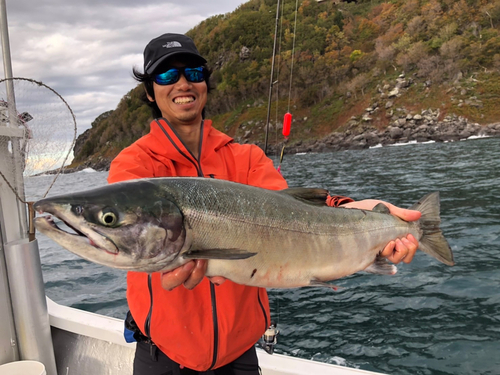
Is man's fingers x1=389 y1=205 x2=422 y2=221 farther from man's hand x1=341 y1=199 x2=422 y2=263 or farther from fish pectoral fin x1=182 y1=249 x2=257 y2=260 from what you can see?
fish pectoral fin x1=182 y1=249 x2=257 y2=260

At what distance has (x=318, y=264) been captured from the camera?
2.37 meters

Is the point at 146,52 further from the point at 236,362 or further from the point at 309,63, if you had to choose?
the point at 309,63

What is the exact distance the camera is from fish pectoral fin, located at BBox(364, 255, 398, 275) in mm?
2797

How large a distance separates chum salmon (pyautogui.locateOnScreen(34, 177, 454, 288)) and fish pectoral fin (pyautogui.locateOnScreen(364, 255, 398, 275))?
2.9 inches

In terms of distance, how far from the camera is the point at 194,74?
8.79 feet

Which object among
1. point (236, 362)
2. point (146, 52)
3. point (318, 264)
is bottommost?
point (236, 362)

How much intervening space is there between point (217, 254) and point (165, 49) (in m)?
1.50

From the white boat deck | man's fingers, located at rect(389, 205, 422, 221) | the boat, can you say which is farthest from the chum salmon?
the white boat deck

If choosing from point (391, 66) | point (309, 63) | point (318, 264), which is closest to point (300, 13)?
point (309, 63)

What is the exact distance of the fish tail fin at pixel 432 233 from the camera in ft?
9.75

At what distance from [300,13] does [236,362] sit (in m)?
103

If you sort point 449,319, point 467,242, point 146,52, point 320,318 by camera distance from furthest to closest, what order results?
point 467,242
point 320,318
point 449,319
point 146,52

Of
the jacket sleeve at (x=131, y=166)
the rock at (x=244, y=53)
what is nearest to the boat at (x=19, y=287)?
the jacket sleeve at (x=131, y=166)

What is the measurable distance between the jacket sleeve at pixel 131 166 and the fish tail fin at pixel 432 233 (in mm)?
2079
